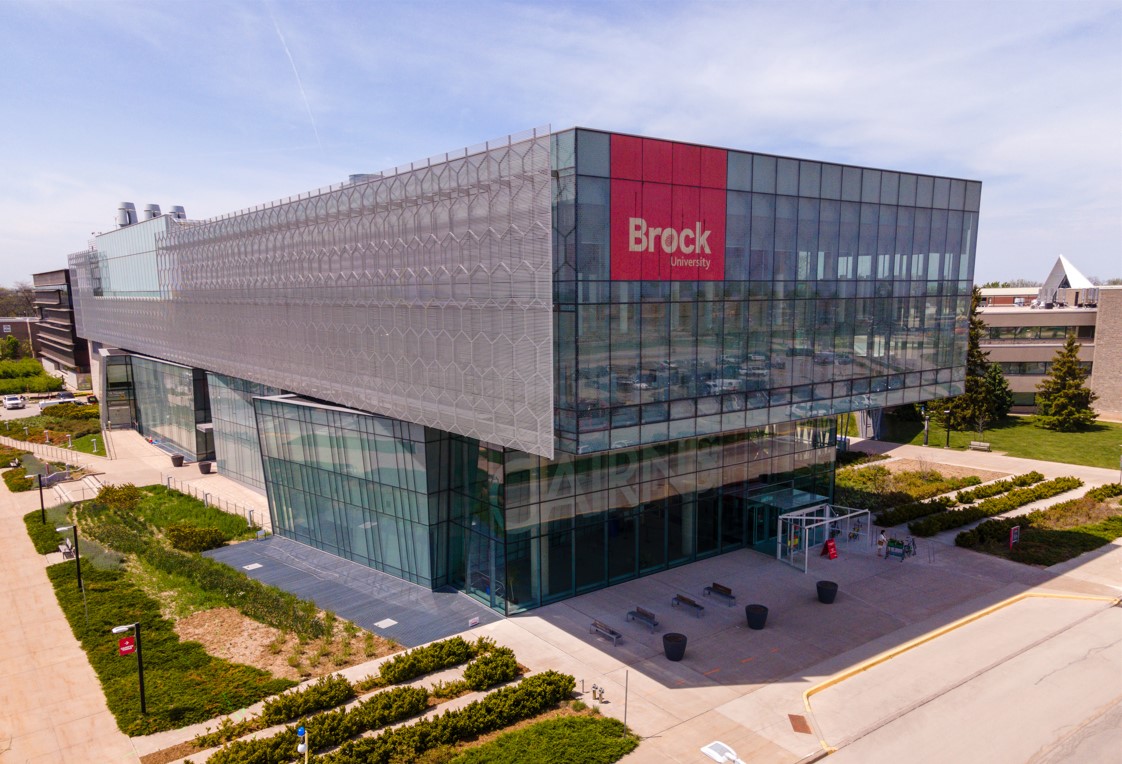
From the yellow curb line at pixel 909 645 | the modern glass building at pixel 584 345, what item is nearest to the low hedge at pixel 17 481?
the modern glass building at pixel 584 345

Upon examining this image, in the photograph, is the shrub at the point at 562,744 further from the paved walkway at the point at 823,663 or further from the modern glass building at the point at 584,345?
the modern glass building at the point at 584,345

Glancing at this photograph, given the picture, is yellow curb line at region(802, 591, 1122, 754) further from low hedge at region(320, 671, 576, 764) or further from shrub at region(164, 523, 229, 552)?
shrub at region(164, 523, 229, 552)

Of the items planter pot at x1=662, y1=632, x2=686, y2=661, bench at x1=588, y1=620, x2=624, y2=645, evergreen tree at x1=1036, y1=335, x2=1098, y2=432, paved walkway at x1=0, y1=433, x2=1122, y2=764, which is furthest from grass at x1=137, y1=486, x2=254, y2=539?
evergreen tree at x1=1036, y1=335, x2=1098, y2=432

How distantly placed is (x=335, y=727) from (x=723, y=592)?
14323 millimetres

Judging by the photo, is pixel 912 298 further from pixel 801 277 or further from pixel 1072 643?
pixel 1072 643

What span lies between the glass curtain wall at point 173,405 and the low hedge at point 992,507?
45793mm

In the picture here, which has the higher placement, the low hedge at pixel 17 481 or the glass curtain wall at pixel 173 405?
the glass curtain wall at pixel 173 405

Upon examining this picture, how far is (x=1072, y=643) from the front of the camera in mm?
22766

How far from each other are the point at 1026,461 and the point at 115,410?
243ft

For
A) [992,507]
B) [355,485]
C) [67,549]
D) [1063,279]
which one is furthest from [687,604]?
[1063,279]

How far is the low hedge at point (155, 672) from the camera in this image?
1927cm

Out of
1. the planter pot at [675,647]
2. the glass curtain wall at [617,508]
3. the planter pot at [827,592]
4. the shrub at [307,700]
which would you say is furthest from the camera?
the planter pot at [827,592]

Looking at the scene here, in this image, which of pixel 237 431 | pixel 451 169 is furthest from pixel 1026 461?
pixel 237 431

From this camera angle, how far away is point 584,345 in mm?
21656
